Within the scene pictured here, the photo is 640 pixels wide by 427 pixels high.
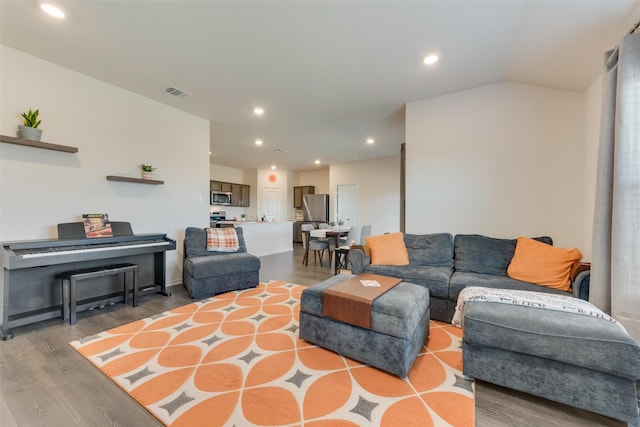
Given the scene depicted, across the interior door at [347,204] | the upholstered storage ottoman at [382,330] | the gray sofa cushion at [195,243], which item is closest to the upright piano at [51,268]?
the gray sofa cushion at [195,243]

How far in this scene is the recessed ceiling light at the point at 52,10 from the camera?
1.99 meters

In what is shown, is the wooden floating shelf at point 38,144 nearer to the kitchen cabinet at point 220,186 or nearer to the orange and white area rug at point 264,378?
the orange and white area rug at point 264,378

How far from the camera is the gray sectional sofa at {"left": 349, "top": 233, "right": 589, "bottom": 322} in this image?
8.28ft

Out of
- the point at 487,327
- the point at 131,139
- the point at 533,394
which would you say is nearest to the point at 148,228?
the point at 131,139

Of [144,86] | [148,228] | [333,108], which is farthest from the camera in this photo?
[333,108]

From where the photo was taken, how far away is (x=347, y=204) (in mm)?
8211

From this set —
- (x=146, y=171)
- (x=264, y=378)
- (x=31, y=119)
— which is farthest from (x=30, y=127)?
(x=264, y=378)

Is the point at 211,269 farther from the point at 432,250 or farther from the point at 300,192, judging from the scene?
the point at 300,192

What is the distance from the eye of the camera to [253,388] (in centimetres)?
165

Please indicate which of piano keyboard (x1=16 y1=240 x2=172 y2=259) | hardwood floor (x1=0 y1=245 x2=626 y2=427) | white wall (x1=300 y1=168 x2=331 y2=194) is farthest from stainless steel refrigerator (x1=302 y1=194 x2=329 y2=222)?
hardwood floor (x1=0 y1=245 x2=626 y2=427)

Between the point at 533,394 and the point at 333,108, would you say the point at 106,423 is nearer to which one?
the point at 533,394

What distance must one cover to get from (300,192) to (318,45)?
7.26 meters

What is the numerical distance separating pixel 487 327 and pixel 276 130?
4.47m

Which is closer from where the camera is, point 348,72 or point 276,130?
point 348,72
